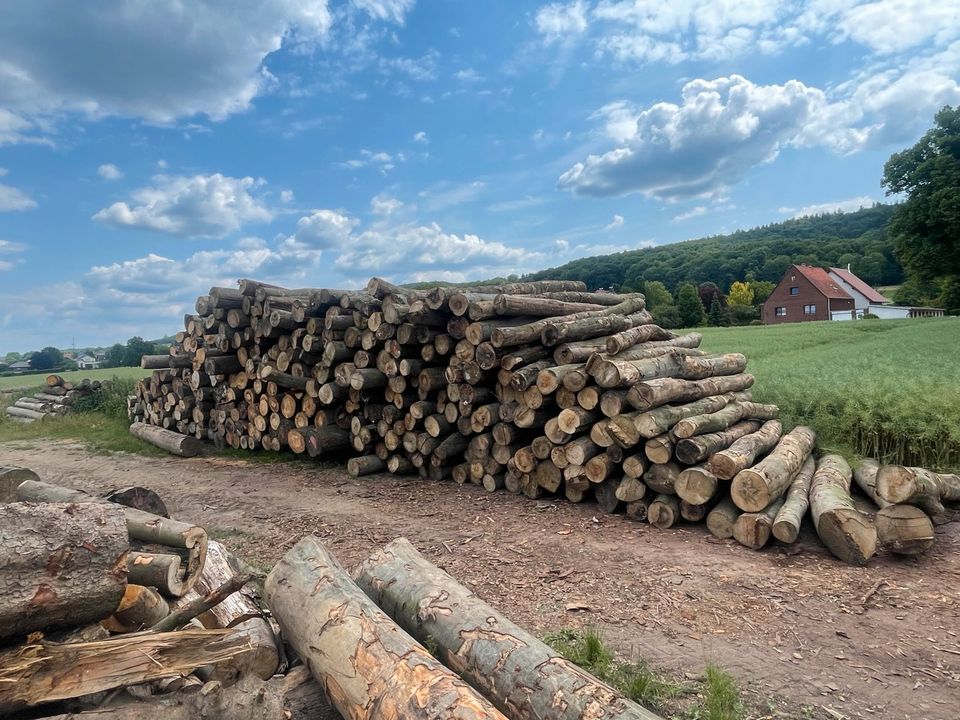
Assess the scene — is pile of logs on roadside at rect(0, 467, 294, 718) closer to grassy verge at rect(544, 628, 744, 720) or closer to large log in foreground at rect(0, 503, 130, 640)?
large log in foreground at rect(0, 503, 130, 640)

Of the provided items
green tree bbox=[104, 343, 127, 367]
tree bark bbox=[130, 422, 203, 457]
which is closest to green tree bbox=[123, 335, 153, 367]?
green tree bbox=[104, 343, 127, 367]

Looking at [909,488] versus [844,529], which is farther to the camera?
[909,488]

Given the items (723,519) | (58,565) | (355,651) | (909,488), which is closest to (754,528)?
(723,519)

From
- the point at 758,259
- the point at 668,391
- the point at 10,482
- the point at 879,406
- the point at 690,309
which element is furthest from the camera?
the point at 758,259

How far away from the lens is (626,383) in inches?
256

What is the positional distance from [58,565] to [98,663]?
512 millimetres

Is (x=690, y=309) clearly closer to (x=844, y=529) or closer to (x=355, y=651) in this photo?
(x=844, y=529)

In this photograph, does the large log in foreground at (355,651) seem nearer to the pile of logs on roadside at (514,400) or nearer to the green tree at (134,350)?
the pile of logs on roadside at (514,400)

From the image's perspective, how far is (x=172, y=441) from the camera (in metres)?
11.7

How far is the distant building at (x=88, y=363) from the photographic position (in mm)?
32953

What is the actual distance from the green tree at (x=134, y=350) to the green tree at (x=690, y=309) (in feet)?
156

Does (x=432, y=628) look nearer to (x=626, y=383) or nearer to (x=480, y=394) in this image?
(x=626, y=383)

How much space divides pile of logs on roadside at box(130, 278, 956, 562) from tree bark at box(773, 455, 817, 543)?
0.06 feet

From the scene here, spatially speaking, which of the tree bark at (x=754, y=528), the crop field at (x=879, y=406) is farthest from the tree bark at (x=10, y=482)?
the crop field at (x=879, y=406)
